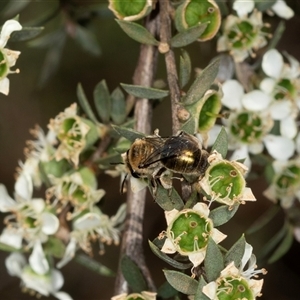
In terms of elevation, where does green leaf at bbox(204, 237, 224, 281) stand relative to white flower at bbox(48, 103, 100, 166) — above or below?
above

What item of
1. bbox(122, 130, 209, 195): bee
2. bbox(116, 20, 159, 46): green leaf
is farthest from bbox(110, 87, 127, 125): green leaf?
bbox(122, 130, 209, 195): bee

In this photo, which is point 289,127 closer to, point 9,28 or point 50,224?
point 50,224

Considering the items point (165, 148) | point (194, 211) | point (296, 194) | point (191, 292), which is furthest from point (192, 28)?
point (296, 194)

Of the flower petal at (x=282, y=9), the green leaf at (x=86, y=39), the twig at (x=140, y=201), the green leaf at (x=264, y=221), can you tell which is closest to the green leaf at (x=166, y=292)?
the twig at (x=140, y=201)

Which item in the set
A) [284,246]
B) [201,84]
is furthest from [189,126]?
[284,246]

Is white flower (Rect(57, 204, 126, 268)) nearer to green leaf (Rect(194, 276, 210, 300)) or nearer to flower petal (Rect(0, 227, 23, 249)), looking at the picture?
flower petal (Rect(0, 227, 23, 249))

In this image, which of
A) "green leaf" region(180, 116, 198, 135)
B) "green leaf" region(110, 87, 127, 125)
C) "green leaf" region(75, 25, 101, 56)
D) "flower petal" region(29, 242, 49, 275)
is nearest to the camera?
"green leaf" region(180, 116, 198, 135)
